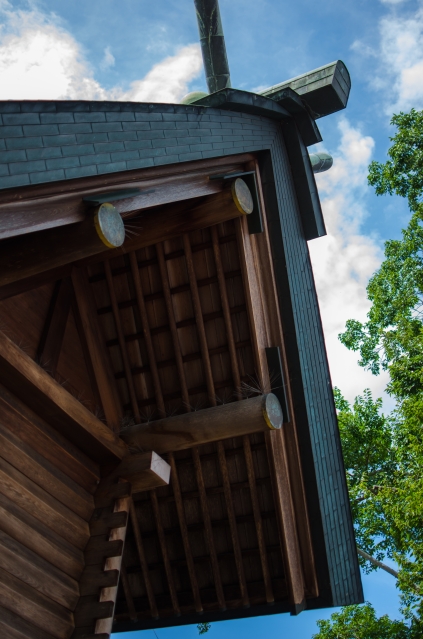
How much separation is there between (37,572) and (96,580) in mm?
503

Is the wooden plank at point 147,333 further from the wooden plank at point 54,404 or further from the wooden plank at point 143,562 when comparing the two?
the wooden plank at point 143,562

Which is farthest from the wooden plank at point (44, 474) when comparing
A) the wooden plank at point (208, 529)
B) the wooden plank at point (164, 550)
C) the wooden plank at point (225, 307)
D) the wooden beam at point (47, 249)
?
the wooden plank at point (225, 307)

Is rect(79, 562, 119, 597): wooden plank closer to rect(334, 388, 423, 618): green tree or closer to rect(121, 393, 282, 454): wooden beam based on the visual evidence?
rect(121, 393, 282, 454): wooden beam

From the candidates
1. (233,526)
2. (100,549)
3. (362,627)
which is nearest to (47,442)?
(100,549)

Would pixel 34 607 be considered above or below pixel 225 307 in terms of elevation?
below

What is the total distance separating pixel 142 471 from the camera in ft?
16.9

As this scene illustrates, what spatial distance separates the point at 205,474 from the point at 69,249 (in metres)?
2.95

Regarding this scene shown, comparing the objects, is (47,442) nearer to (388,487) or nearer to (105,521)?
(105,521)

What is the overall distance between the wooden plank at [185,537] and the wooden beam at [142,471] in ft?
1.57

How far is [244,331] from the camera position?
5402mm

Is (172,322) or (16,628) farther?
(172,322)

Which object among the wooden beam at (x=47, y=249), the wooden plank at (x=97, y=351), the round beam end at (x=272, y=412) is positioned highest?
the wooden plank at (x=97, y=351)

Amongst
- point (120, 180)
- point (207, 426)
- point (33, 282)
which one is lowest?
point (207, 426)

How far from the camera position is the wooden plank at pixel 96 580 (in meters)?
4.71
